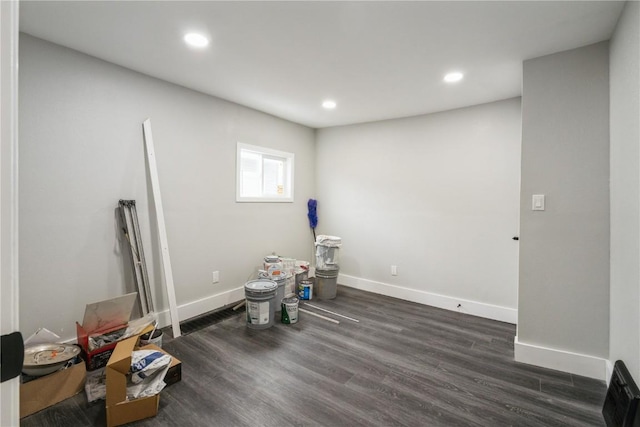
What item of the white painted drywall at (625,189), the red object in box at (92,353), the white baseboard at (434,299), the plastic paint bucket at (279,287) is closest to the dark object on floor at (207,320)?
the plastic paint bucket at (279,287)

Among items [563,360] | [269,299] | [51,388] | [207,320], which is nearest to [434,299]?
[563,360]

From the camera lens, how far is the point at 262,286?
10.2 feet

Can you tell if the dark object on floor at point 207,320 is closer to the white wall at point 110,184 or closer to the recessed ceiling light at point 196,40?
the white wall at point 110,184

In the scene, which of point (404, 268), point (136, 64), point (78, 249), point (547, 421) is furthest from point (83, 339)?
point (404, 268)

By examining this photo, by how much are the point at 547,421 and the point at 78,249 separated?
3574mm

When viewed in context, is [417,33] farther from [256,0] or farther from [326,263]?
[326,263]

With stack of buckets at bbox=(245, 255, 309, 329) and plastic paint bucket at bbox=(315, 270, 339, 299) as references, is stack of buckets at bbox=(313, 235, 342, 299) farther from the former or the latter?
stack of buckets at bbox=(245, 255, 309, 329)

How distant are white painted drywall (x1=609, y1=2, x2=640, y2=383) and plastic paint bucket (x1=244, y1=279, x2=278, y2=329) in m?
2.66

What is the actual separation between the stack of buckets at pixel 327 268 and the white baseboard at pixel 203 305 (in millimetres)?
1032

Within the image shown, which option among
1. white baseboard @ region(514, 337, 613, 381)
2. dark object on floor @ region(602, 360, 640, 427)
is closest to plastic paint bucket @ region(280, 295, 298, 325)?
white baseboard @ region(514, 337, 613, 381)

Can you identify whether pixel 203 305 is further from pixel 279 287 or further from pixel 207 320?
pixel 279 287

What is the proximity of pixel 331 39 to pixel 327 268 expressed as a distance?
8.95 feet

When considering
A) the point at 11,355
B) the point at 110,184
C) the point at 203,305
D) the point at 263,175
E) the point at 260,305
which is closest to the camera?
the point at 11,355

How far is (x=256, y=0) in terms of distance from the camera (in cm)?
175
